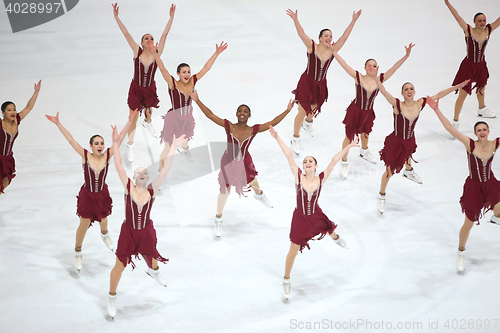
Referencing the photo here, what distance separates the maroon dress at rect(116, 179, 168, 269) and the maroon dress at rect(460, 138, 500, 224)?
2903 millimetres

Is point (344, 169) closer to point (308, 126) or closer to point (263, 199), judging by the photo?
point (308, 126)

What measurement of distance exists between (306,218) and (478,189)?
166 cm

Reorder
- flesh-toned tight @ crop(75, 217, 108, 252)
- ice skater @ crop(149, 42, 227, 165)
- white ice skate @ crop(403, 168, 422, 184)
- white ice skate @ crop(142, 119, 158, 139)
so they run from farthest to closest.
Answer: white ice skate @ crop(142, 119, 158, 139), white ice skate @ crop(403, 168, 422, 184), ice skater @ crop(149, 42, 227, 165), flesh-toned tight @ crop(75, 217, 108, 252)

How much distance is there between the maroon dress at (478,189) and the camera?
5.82m

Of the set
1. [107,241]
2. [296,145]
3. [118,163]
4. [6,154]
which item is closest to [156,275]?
[107,241]

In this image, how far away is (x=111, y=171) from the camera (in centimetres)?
766

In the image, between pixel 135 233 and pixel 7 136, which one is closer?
pixel 135 233

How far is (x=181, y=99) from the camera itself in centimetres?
707

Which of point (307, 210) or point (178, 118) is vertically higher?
point (178, 118)

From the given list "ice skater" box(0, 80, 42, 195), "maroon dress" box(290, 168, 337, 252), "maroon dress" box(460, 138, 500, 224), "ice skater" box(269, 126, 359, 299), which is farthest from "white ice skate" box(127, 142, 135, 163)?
"maroon dress" box(460, 138, 500, 224)

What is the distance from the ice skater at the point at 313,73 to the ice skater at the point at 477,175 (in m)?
1.76

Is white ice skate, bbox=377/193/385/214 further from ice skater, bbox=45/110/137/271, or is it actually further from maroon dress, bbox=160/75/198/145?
ice skater, bbox=45/110/137/271

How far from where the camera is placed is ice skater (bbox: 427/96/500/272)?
5777mm

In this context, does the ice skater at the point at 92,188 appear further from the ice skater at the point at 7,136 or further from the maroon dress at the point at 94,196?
the ice skater at the point at 7,136
